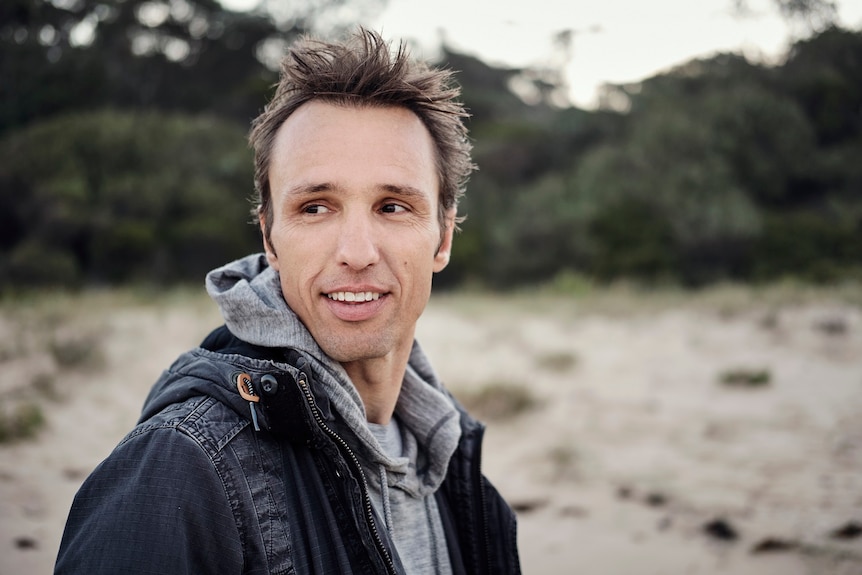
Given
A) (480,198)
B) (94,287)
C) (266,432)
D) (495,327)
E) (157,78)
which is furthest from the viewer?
(157,78)

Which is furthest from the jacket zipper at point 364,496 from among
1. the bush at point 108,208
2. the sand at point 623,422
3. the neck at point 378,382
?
the bush at point 108,208

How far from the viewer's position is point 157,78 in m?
21.7

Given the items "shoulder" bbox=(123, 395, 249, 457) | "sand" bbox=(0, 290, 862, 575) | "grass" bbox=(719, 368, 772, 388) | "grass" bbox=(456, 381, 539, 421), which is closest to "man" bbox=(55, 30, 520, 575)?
"shoulder" bbox=(123, 395, 249, 457)

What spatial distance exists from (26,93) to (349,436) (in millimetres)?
19028

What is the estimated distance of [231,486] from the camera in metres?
1.27

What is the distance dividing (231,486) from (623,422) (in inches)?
251

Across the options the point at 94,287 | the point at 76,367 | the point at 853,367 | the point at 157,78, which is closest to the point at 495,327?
the point at 853,367

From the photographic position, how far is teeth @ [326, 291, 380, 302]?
1664 mm

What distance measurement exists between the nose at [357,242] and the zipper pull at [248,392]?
0.40 meters

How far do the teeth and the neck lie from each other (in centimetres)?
22

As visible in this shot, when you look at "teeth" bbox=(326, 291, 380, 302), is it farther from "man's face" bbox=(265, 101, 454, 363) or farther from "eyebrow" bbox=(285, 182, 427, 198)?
"eyebrow" bbox=(285, 182, 427, 198)

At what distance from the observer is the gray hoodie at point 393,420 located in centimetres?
158

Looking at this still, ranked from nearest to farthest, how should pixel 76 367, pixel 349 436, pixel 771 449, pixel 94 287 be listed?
pixel 349 436 < pixel 771 449 < pixel 76 367 < pixel 94 287

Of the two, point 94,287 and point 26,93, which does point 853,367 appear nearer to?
point 94,287
